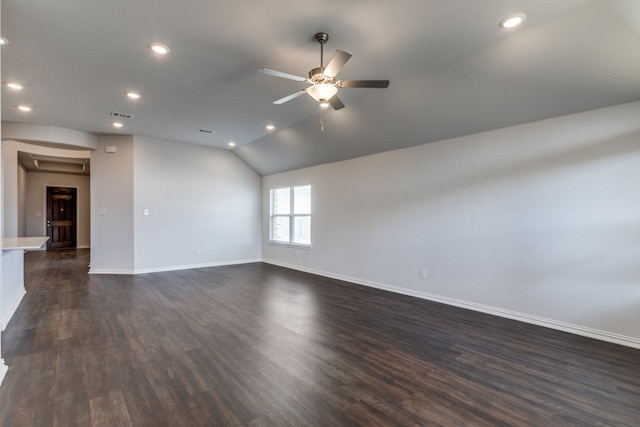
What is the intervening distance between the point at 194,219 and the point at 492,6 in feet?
21.7

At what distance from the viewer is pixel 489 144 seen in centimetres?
394

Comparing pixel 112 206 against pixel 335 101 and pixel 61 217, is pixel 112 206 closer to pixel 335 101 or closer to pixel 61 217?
pixel 335 101

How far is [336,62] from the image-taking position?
2.37 meters

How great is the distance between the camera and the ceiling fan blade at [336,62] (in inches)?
88.5

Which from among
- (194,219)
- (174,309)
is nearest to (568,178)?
(174,309)

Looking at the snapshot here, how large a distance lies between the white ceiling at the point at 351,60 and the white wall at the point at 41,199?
23.1 feet

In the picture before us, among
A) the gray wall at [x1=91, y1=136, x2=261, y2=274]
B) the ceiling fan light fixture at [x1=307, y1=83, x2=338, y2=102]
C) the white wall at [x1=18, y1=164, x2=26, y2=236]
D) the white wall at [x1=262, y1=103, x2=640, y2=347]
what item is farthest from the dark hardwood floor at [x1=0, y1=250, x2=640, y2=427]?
the white wall at [x1=18, y1=164, x2=26, y2=236]

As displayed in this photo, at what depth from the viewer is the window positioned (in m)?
6.90

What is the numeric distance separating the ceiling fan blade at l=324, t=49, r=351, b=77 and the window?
14.2ft

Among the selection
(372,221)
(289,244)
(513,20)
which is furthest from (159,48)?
(289,244)

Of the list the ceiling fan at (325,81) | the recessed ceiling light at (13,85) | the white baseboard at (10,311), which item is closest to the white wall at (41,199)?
the white baseboard at (10,311)

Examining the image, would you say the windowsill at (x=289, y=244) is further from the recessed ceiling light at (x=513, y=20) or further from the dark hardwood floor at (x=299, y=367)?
the recessed ceiling light at (x=513, y=20)

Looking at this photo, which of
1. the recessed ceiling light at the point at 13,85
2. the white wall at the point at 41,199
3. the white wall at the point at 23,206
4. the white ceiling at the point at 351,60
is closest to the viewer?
the white ceiling at the point at 351,60

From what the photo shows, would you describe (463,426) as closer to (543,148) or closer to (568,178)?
(568,178)
